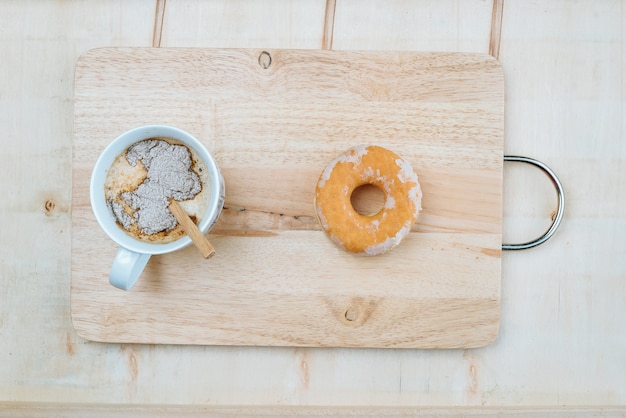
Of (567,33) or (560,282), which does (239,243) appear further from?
(567,33)

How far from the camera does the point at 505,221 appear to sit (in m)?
0.89

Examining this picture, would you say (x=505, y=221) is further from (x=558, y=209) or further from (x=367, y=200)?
(x=367, y=200)

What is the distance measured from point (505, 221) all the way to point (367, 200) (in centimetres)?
23

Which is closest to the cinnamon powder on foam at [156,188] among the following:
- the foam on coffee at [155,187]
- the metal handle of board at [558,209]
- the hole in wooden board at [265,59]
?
the foam on coffee at [155,187]

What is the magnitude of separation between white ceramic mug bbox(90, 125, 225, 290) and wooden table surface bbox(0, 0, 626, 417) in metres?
0.19

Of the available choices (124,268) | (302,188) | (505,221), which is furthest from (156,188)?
(505,221)

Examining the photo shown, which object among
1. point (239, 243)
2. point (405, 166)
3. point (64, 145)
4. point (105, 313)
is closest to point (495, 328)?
point (405, 166)

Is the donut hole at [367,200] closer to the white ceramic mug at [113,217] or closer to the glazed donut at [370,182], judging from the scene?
the glazed donut at [370,182]

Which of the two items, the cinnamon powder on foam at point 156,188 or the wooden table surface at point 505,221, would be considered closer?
the cinnamon powder on foam at point 156,188

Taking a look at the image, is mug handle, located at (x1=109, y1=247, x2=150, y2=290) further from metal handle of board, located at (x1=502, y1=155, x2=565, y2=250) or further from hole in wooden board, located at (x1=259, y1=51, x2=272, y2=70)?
metal handle of board, located at (x1=502, y1=155, x2=565, y2=250)

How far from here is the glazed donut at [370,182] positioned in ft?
2.58

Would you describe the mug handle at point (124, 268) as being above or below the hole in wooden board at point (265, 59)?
below

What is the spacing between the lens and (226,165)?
836 millimetres

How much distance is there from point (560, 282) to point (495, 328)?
0.15m
